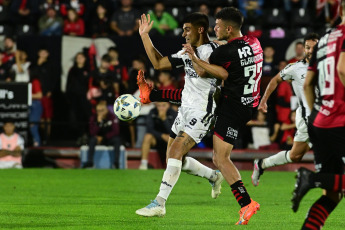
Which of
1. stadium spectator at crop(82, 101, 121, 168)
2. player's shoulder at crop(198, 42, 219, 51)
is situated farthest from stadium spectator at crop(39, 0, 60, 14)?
player's shoulder at crop(198, 42, 219, 51)

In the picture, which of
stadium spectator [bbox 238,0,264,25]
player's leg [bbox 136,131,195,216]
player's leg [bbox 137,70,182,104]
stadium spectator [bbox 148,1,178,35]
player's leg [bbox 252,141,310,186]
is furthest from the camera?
stadium spectator [bbox 238,0,264,25]

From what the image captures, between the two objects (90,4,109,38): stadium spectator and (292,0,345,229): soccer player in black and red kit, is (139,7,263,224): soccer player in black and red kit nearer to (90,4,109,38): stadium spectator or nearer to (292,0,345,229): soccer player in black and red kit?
(292,0,345,229): soccer player in black and red kit

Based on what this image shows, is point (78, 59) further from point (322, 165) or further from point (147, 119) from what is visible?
point (322, 165)

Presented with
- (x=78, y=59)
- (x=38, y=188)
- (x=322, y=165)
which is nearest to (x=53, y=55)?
(x=78, y=59)

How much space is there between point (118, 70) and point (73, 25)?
2347 mm

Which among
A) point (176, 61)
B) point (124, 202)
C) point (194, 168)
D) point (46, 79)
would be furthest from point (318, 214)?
point (46, 79)

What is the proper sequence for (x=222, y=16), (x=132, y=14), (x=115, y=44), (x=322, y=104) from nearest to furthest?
(x=322, y=104) → (x=222, y=16) → (x=115, y=44) → (x=132, y=14)

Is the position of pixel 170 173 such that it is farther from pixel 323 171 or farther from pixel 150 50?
Result: pixel 323 171

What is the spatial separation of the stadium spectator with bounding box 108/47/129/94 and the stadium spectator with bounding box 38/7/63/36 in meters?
2.08

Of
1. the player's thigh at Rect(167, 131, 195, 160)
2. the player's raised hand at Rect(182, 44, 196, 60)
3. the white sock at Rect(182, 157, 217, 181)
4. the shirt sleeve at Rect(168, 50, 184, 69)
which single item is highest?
the player's raised hand at Rect(182, 44, 196, 60)

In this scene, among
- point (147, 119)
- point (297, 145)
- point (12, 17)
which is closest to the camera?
point (297, 145)

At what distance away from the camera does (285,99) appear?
16688mm

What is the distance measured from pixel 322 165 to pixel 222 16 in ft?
9.32

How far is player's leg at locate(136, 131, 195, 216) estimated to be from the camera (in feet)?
27.3
